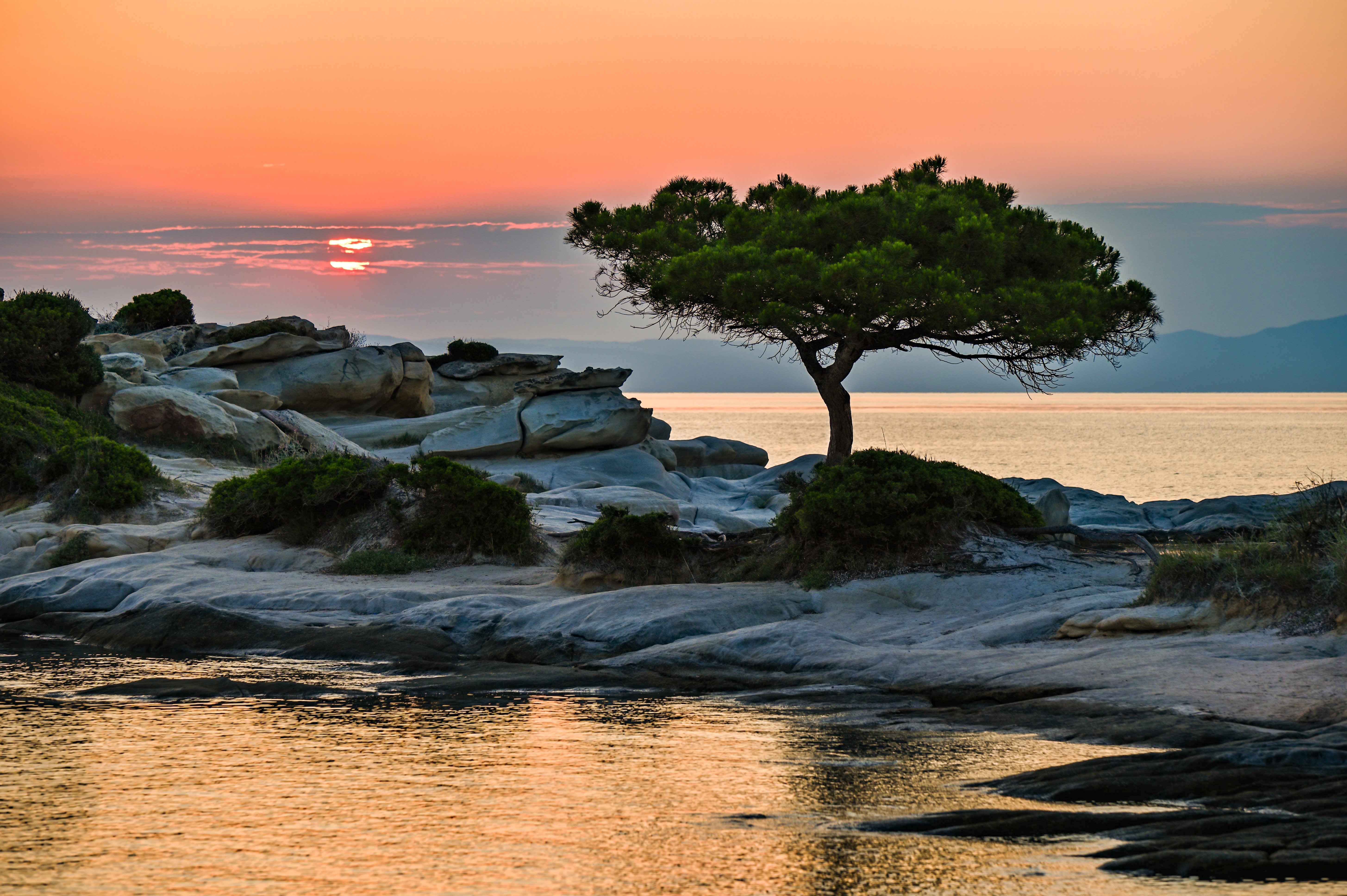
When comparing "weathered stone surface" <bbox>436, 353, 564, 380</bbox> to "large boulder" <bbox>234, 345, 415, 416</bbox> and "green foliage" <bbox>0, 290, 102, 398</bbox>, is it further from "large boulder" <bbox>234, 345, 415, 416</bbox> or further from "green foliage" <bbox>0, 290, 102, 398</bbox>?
"green foliage" <bbox>0, 290, 102, 398</bbox>

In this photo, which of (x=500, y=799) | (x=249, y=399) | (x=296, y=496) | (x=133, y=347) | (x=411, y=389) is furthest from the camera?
(x=411, y=389)

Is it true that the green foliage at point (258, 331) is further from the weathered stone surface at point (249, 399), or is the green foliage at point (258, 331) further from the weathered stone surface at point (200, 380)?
the weathered stone surface at point (249, 399)

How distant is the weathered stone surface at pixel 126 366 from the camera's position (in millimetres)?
40781

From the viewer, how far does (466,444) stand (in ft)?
136

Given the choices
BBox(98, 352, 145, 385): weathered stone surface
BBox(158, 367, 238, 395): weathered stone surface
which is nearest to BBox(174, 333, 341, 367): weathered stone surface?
BBox(158, 367, 238, 395): weathered stone surface

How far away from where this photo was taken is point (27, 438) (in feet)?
98.6

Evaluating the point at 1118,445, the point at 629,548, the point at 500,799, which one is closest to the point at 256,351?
the point at 629,548

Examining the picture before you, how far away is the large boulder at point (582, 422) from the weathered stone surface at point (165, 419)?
32.5 ft

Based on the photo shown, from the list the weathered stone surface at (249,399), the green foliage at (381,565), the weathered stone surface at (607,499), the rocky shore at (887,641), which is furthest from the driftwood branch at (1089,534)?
the weathered stone surface at (249,399)

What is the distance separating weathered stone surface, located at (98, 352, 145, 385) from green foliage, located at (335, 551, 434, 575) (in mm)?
21900

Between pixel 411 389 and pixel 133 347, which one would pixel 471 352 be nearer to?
pixel 411 389

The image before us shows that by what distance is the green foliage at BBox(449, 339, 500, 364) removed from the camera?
55969 mm

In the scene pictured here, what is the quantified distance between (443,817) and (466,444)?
32701 millimetres

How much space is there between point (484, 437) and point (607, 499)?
1071 centimetres
